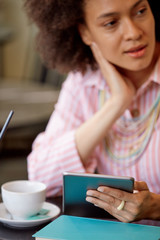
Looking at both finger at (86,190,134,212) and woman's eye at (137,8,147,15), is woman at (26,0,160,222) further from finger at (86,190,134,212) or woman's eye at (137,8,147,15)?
finger at (86,190,134,212)

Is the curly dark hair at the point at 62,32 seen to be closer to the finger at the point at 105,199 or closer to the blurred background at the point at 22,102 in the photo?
the blurred background at the point at 22,102

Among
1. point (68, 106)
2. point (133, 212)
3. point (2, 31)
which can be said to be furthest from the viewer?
point (2, 31)

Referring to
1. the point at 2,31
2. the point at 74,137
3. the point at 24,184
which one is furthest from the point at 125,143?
the point at 2,31

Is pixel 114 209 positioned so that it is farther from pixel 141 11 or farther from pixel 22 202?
pixel 141 11

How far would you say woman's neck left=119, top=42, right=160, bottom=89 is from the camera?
1579mm

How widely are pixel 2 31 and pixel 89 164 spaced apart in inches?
113

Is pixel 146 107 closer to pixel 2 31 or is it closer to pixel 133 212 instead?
pixel 133 212

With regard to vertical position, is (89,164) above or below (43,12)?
below

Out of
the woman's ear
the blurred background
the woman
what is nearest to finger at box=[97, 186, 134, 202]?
the woman

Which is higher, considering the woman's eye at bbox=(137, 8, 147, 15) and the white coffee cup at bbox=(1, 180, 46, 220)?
the woman's eye at bbox=(137, 8, 147, 15)

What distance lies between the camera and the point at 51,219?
1.13 m

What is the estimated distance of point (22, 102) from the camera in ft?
8.70

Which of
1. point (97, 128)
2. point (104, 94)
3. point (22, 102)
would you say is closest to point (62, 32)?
point (104, 94)

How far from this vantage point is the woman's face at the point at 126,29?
1.42 meters
